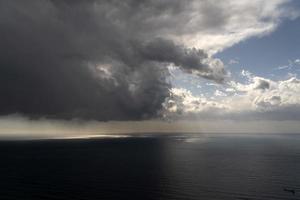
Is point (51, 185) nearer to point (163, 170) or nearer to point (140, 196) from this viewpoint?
point (140, 196)

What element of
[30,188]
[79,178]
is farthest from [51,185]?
[79,178]

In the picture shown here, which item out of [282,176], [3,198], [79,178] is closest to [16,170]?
[79,178]

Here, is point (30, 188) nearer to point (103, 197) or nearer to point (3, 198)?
point (3, 198)

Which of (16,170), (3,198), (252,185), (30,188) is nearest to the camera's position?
(3,198)

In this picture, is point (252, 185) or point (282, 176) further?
point (282, 176)

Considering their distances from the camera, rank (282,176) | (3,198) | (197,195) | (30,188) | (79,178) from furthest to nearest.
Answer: (282,176) → (79,178) → (30,188) → (197,195) → (3,198)

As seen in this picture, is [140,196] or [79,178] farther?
[79,178]

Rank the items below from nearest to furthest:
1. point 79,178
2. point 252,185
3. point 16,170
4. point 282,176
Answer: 1. point 252,185
2. point 79,178
3. point 282,176
4. point 16,170

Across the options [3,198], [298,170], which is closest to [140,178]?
[3,198]

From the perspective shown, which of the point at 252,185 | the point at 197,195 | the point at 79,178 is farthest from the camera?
the point at 79,178
